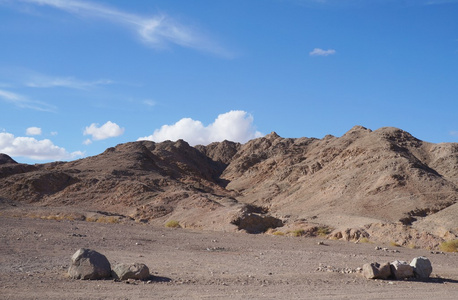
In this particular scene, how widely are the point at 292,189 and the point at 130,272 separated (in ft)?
162

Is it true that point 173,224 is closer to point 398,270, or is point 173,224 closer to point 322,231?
point 322,231

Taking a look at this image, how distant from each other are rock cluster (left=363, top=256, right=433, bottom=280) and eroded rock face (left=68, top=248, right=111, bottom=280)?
24.0 ft

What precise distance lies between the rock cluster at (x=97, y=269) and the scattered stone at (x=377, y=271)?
635 cm

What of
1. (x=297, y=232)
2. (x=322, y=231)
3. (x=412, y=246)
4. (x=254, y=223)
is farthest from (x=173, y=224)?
(x=412, y=246)

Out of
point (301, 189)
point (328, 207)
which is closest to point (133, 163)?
point (301, 189)

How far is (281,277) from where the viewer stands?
14461 mm

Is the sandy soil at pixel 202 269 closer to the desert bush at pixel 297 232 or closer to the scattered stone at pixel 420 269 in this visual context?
the scattered stone at pixel 420 269

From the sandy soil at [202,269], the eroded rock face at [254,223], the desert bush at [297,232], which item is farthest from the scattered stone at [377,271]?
the eroded rock face at [254,223]

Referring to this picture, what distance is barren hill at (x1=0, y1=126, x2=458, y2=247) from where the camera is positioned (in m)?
38.1

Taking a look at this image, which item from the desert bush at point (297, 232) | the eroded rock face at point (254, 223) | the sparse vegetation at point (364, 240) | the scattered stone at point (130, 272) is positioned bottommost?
the scattered stone at point (130, 272)

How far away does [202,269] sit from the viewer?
15344 mm

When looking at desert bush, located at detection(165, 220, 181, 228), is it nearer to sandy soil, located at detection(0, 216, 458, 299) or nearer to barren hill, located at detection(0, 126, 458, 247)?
barren hill, located at detection(0, 126, 458, 247)

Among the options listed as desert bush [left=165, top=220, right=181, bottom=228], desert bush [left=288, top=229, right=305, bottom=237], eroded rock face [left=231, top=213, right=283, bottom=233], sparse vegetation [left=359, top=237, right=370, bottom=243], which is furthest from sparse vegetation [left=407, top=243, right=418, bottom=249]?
desert bush [left=165, top=220, right=181, bottom=228]

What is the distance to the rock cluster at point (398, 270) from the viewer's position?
14.6 meters
